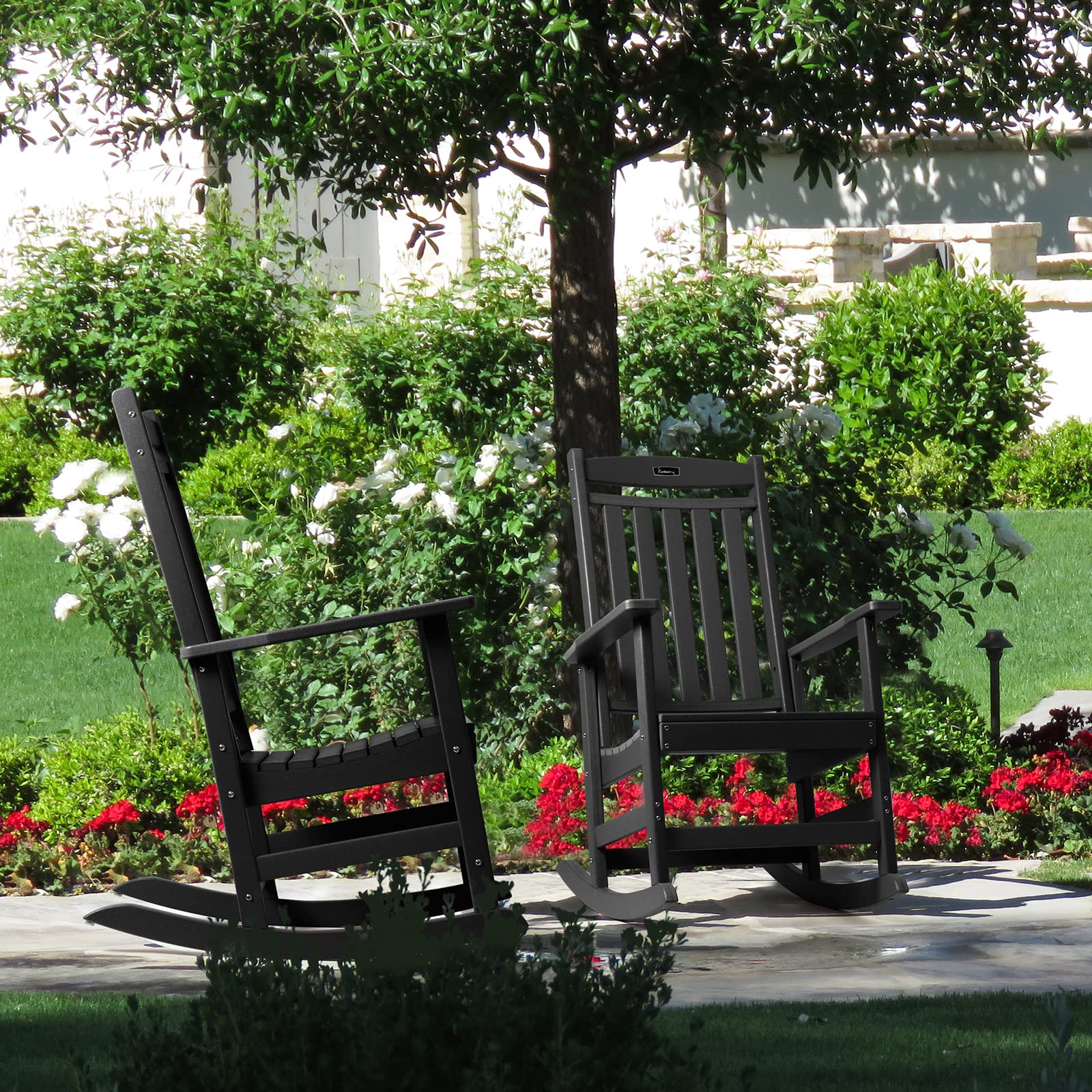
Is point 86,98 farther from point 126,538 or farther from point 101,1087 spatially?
point 101,1087

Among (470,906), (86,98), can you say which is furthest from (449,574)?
(470,906)

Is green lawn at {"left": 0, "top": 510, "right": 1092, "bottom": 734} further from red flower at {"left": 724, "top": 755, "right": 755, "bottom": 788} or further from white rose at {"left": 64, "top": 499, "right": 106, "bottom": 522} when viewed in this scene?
red flower at {"left": 724, "top": 755, "right": 755, "bottom": 788}

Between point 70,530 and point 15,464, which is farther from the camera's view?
point 15,464

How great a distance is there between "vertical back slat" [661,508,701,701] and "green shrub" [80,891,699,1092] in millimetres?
2290

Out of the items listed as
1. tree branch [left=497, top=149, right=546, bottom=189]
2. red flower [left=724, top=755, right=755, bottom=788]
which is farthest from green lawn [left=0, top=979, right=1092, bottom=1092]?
tree branch [left=497, top=149, right=546, bottom=189]

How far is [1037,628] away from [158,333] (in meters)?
5.84

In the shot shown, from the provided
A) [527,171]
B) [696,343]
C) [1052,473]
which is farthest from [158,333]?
[1052,473]

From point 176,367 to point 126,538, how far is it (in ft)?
16.5

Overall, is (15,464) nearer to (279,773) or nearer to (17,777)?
(17,777)

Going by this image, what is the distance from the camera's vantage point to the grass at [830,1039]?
2424 mm

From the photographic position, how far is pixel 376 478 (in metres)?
5.60

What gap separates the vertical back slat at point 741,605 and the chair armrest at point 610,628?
47 cm

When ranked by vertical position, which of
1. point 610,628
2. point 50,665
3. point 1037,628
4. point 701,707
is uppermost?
point 610,628

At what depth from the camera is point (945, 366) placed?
10867mm
